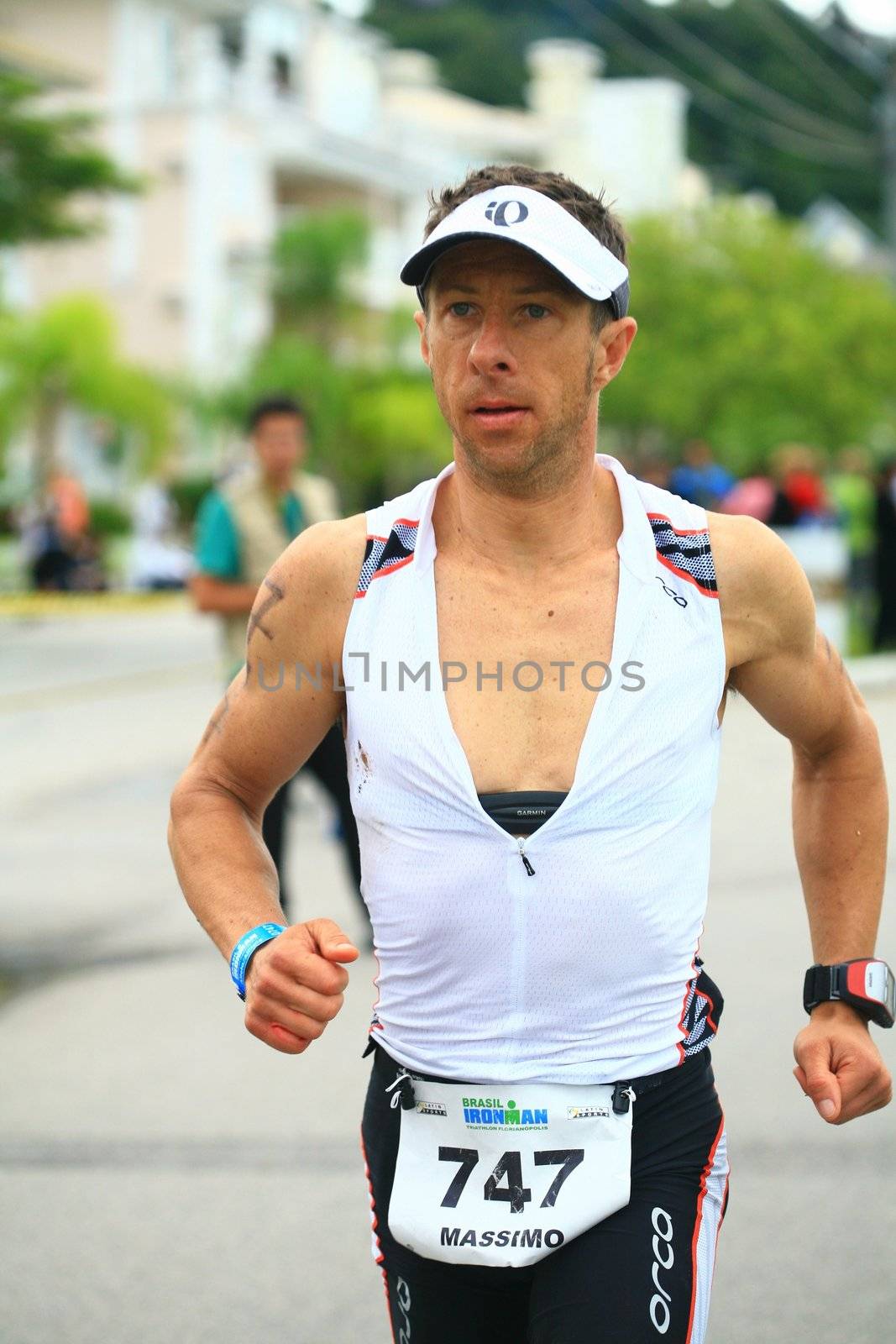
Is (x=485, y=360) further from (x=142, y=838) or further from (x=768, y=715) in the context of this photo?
(x=142, y=838)

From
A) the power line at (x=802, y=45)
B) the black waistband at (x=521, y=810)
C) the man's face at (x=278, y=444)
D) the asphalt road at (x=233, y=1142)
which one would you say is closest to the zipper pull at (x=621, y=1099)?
the black waistband at (x=521, y=810)

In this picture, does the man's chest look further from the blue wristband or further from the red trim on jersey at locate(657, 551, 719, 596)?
the blue wristband

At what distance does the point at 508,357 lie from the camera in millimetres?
2408

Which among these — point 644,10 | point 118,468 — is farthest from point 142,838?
point 118,468

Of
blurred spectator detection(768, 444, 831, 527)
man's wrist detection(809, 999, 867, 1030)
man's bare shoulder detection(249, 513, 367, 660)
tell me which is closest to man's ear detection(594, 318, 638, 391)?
man's bare shoulder detection(249, 513, 367, 660)

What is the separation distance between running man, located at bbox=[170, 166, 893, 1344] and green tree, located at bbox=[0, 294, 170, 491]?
105 ft

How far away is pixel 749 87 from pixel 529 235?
124 feet

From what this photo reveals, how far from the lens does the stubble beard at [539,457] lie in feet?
8.13

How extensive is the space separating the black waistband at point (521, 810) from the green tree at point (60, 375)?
106ft

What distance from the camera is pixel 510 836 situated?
7.82ft

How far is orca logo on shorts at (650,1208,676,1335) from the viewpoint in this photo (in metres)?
2.40

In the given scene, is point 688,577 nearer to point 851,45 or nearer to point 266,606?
point 266,606

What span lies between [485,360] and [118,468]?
38.8 m

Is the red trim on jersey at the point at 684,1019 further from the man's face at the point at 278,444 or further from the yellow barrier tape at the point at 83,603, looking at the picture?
the yellow barrier tape at the point at 83,603
